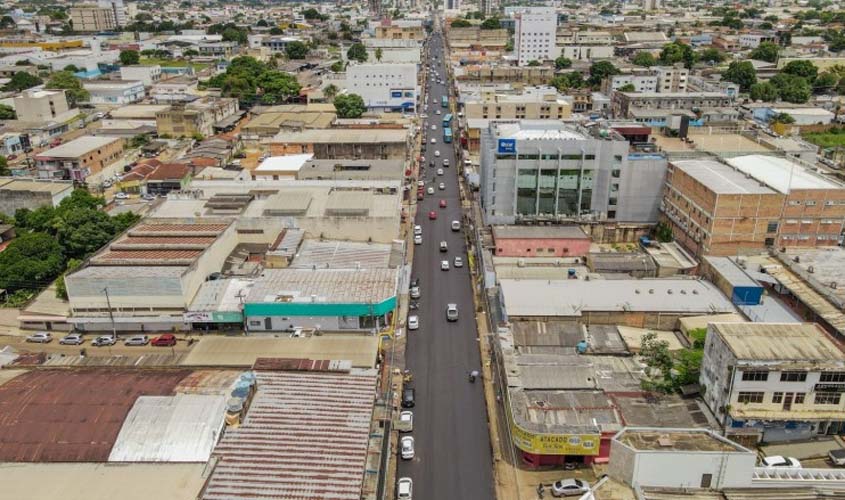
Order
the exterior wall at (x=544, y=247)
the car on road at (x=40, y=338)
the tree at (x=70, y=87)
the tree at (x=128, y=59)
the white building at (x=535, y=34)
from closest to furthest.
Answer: the car on road at (x=40, y=338) → the exterior wall at (x=544, y=247) → the tree at (x=70, y=87) → the white building at (x=535, y=34) → the tree at (x=128, y=59)

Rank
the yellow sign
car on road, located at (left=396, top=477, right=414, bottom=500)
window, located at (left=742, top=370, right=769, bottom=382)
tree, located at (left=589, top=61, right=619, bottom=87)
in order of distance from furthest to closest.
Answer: tree, located at (left=589, top=61, right=619, bottom=87), window, located at (left=742, top=370, right=769, bottom=382), the yellow sign, car on road, located at (left=396, top=477, right=414, bottom=500)

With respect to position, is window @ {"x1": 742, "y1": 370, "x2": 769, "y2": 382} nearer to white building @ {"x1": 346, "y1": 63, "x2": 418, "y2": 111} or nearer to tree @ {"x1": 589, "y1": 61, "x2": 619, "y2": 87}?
white building @ {"x1": 346, "y1": 63, "x2": 418, "y2": 111}

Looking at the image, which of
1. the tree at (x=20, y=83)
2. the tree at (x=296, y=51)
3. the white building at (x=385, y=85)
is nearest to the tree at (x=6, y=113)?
the tree at (x=20, y=83)

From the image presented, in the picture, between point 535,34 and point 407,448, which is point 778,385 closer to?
point 407,448

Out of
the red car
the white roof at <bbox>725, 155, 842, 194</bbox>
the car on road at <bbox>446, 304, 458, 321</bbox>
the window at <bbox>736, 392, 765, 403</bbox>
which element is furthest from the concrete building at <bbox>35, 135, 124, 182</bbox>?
the window at <bbox>736, 392, 765, 403</bbox>

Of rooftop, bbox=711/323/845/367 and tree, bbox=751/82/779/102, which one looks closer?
rooftop, bbox=711/323/845/367

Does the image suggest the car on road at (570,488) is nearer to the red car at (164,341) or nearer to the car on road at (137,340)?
the red car at (164,341)
